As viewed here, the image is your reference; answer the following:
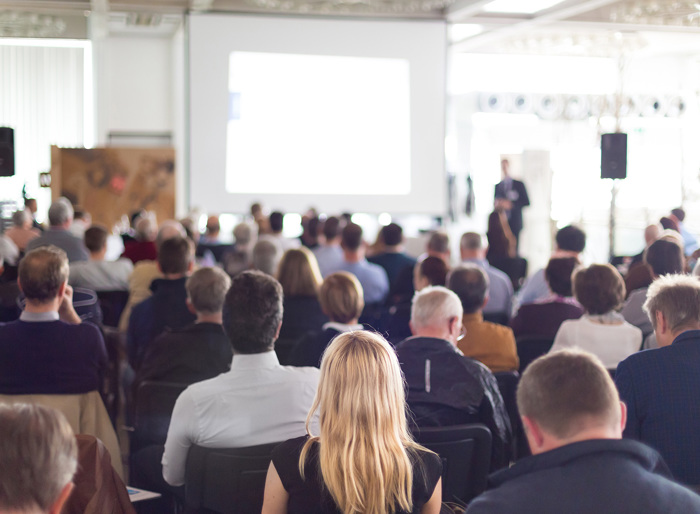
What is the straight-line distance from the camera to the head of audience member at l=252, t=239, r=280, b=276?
17.0 ft

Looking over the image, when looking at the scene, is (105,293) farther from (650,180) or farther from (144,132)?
(650,180)

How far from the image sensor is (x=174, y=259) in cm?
442

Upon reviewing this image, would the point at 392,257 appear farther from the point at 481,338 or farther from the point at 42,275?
the point at 42,275

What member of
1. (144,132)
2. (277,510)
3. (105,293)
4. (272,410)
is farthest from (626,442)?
(144,132)

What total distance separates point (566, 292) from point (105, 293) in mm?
3072

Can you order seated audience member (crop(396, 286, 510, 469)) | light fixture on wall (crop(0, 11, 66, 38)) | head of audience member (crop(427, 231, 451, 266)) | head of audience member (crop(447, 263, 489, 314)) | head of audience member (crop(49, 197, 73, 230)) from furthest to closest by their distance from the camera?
light fixture on wall (crop(0, 11, 66, 38)) < head of audience member (crop(49, 197, 73, 230)) < head of audience member (crop(427, 231, 451, 266)) < head of audience member (crop(447, 263, 489, 314)) < seated audience member (crop(396, 286, 510, 469))

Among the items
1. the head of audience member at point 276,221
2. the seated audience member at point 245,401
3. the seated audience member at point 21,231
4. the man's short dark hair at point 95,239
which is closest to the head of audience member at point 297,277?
the seated audience member at point 245,401

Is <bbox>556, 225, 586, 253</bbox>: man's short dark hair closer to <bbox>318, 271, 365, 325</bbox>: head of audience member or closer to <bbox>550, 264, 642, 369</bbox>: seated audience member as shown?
<bbox>550, 264, 642, 369</bbox>: seated audience member

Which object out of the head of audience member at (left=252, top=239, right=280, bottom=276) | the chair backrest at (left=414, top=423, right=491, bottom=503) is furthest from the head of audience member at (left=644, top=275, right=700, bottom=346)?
the head of audience member at (left=252, top=239, right=280, bottom=276)

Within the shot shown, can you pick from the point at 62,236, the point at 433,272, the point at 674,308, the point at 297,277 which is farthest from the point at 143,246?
the point at 674,308

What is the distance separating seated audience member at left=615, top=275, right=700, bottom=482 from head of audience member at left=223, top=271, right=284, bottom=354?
110cm

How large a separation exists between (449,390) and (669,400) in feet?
2.31

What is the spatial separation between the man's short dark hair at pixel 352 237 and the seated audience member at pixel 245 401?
3.21m

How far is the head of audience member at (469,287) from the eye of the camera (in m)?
3.71
